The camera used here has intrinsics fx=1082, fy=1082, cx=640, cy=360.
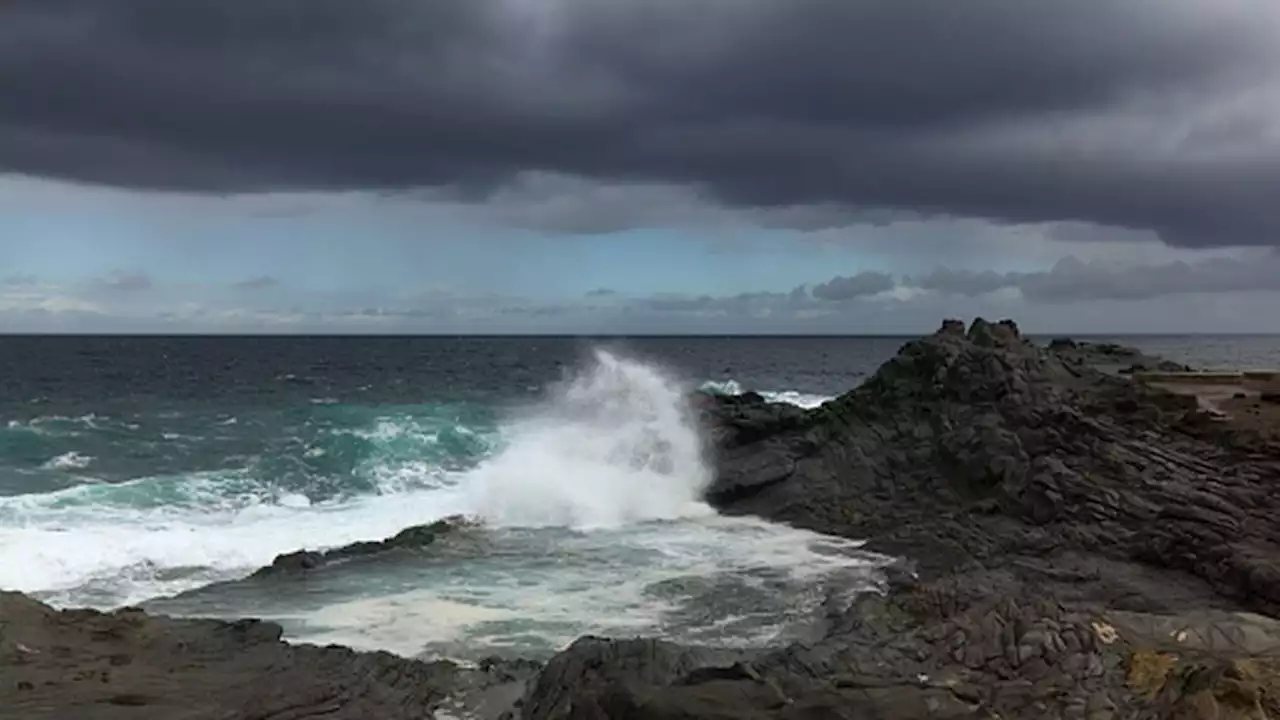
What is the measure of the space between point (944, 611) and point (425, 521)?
37.3 feet

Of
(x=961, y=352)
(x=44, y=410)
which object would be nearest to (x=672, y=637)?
(x=961, y=352)

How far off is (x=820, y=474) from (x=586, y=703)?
1254cm

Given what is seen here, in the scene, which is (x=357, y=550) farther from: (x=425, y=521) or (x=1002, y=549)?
(x=1002, y=549)

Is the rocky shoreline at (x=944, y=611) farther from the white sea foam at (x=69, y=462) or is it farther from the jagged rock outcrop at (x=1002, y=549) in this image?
the white sea foam at (x=69, y=462)

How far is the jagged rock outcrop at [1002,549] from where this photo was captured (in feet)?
24.0

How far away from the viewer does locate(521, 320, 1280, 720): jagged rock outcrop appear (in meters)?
7.30

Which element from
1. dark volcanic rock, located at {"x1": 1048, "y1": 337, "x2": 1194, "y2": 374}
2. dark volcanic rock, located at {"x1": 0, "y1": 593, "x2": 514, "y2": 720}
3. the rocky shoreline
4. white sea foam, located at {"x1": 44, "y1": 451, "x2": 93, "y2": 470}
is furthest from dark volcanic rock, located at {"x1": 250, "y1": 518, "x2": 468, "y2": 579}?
dark volcanic rock, located at {"x1": 1048, "y1": 337, "x2": 1194, "y2": 374}

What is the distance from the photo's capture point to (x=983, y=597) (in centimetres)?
985

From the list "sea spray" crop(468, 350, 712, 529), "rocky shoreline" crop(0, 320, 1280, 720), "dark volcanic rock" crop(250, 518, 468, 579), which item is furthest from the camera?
"sea spray" crop(468, 350, 712, 529)

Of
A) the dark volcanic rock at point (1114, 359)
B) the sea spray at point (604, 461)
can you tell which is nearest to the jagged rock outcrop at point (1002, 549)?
the sea spray at point (604, 461)

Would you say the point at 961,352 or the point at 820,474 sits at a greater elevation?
the point at 961,352

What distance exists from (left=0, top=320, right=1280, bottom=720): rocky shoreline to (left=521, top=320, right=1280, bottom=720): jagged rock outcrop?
0.03 metres

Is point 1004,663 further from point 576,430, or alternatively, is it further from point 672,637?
point 576,430

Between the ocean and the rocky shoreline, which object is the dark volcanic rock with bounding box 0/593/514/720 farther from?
the ocean
